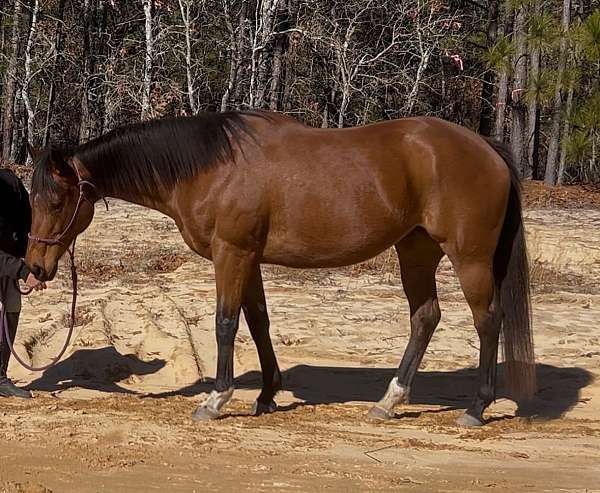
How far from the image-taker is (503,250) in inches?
245

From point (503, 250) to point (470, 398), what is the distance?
1.36 meters

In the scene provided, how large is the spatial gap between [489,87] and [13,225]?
22138 millimetres

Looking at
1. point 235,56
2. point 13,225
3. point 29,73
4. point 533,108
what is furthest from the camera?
point 29,73

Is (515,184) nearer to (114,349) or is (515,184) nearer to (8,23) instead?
(114,349)

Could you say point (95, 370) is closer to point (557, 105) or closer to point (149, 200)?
point (149, 200)

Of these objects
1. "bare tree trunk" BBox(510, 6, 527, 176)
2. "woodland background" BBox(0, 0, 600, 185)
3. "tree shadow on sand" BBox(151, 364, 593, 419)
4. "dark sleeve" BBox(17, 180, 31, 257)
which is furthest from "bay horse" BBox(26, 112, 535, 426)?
"bare tree trunk" BBox(510, 6, 527, 176)

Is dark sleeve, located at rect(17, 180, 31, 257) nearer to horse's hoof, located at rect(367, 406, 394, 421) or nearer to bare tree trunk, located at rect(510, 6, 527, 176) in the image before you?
horse's hoof, located at rect(367, 406, 394, 421)

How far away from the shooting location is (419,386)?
23.7 feet

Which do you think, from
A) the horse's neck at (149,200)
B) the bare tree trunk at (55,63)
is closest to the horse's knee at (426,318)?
the horse's neck at (149,200)

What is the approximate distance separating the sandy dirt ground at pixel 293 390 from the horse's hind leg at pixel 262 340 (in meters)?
0.16

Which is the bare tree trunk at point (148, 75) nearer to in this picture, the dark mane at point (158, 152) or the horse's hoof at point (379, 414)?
the dark mane at point (158, 152)

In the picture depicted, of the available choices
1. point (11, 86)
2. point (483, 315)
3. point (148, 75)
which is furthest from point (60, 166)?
point (11, 86)

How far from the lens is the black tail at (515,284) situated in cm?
621

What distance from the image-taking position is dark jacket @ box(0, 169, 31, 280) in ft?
20.4
